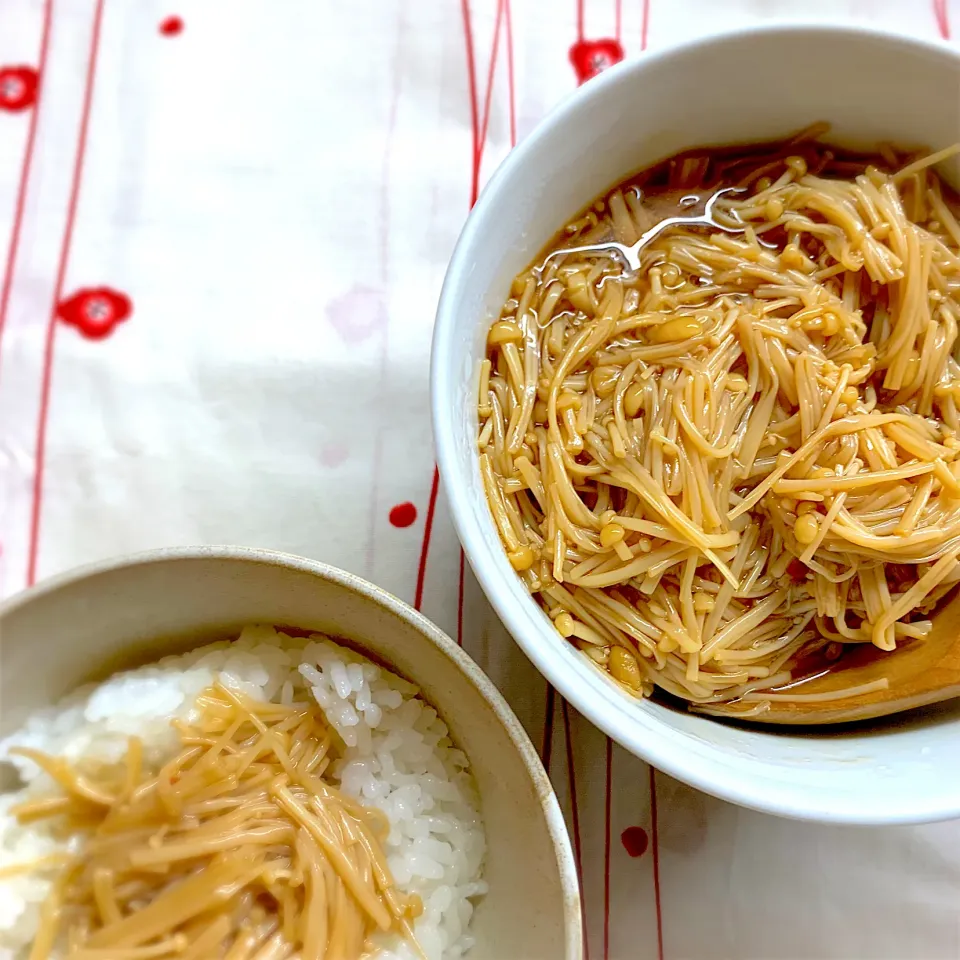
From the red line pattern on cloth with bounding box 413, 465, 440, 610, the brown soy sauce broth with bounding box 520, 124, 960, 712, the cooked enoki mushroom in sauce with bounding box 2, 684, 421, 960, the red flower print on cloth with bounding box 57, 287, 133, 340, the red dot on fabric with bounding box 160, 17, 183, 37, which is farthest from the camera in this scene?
the red dot on fabric with bounding box 160, 17, 183, 37

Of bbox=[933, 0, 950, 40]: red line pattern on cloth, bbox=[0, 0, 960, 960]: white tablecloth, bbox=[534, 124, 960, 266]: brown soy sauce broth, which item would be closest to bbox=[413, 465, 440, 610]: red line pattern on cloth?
bbox=[0, 0, 960, 960]: white tablecloth

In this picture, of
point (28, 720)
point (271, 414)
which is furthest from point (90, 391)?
point (28, 720)

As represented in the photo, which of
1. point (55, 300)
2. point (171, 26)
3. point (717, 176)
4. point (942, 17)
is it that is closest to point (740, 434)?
point (717, 176)

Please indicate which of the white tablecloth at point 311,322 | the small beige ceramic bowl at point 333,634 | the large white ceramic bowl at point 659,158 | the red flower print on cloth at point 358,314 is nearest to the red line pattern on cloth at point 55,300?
the white tablecloth at point 311,322

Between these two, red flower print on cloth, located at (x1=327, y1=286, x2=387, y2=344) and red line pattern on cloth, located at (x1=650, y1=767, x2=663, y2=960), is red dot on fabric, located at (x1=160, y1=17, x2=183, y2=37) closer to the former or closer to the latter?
red flower print on cloth, located at (x1=327, y1=286, x2=387, y2=344)

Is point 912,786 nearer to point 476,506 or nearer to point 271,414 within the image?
point 476,506

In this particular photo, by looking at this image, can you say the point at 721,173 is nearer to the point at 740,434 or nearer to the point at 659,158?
the point at 659,158
